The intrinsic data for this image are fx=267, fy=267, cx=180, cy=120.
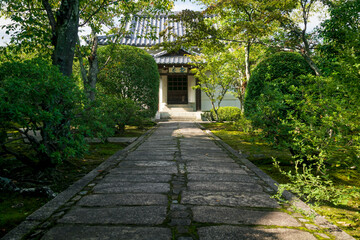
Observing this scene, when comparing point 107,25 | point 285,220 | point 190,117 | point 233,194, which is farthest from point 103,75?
point 285,220

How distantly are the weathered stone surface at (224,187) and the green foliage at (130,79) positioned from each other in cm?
860

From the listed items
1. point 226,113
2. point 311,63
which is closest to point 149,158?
point 311,63

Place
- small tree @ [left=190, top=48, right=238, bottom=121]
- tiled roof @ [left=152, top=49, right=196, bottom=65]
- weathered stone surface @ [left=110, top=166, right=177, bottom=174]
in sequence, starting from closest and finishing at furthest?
weathered stone surface @ [left=110, top=166, right=177, bottom=174] → small tree @ [left=190, top=48, right=238, bottom=121] → tiled roof @ [left=152, top=49, right=196, bottom=65]

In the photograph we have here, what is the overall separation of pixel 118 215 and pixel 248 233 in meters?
1.23

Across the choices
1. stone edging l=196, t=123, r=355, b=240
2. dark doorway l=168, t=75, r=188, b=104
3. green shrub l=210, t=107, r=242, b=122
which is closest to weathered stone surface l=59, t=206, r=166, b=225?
stone edging l=196, t=123, r=355, b=240

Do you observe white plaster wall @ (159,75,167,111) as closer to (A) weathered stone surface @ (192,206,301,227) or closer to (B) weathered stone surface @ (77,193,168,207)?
(B) weathered stone surface @ (77,193,168,207)

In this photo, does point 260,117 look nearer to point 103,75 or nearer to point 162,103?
point 103,75

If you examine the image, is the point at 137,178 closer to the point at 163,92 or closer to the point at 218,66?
the point at 218,66

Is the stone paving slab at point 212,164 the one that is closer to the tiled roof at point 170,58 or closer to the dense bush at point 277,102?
the dense bush at point 277,102

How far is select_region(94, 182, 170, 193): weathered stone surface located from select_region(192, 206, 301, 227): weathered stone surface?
817 mm

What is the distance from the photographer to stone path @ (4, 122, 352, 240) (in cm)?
227

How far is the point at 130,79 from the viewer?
494 inches

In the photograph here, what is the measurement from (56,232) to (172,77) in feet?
60.6

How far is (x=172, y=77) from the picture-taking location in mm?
20281
